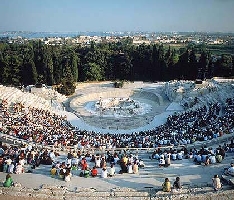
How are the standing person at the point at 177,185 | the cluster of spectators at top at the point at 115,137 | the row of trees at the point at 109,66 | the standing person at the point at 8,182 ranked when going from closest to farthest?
the standing person at the point at 177,185, the standing person at the point at 8,182, the cluster of spectators at top at the point at 115,137, the row of trees at the point at 109,66

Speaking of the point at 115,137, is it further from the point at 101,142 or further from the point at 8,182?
the point at 8,182

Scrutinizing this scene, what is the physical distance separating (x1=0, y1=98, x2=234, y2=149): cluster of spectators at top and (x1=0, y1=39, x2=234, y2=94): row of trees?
695 inches

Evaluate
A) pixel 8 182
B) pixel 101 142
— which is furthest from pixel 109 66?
pixel 8 182

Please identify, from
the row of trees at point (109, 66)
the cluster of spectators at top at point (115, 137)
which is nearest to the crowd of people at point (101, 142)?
the cluster of spectators at top at point (115, 137)

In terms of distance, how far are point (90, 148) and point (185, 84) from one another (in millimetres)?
23243

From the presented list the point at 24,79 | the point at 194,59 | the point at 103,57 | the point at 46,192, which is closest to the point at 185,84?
the point at 194,59

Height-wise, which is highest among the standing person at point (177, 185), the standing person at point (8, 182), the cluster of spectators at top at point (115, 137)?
the standing person at point (177, 185)

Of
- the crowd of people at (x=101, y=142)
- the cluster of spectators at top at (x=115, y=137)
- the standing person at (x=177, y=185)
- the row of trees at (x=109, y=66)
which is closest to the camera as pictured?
the standing person at (x=177, y=185)

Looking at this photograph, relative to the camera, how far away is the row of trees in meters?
45.8

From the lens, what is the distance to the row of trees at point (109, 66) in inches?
1805

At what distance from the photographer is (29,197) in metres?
10.9

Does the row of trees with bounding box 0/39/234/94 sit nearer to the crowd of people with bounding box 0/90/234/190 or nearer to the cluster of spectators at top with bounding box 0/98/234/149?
the cluster of spectators at top with bounding box 0/98/234/149

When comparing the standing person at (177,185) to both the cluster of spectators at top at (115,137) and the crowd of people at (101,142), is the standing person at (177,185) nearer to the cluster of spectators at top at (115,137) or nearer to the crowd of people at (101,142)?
the crowd of people at (101,142)

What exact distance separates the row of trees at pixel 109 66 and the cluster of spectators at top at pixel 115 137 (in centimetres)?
1766
